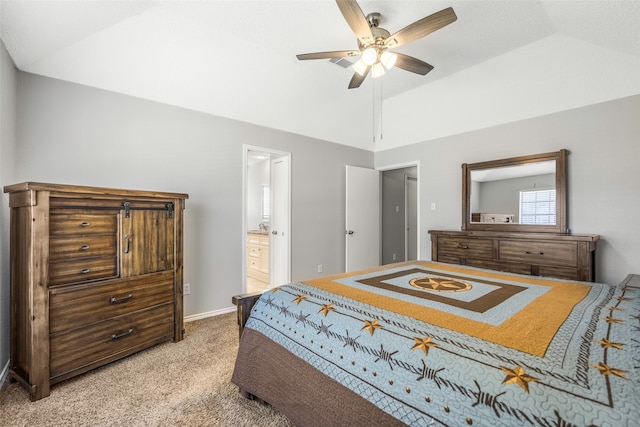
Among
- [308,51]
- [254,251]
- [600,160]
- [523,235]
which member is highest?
[308,51]

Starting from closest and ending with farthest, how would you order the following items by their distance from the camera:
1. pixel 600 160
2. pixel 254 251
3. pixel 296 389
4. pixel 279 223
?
pixel 296 389
pixel 600 160
pixel 279 223
pixel 254 251

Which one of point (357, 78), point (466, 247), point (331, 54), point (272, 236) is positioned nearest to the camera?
point (331, 54)

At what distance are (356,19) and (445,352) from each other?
197 cm

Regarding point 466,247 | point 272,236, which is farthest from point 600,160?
point 272,236

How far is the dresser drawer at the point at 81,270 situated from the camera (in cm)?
184

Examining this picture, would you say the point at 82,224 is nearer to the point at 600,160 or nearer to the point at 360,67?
the point at 360,67

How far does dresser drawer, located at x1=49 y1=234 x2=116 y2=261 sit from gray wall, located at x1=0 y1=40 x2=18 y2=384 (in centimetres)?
44

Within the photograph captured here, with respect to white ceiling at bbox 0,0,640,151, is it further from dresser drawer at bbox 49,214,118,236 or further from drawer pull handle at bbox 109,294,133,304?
drawer pull handle at bbox 109,294,133,304

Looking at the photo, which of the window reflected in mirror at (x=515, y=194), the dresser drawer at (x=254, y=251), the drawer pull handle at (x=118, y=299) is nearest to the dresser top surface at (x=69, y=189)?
the drawer pull handle at (x=118, y=299)

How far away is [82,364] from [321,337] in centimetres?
179

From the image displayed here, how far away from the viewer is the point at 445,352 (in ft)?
3.25

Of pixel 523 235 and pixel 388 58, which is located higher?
pixel 388 58

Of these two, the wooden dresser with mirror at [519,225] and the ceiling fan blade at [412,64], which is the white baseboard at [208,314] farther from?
the ceiling fan blade at [412,64]

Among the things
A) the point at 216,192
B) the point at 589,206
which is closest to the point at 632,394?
the point at 589,206
